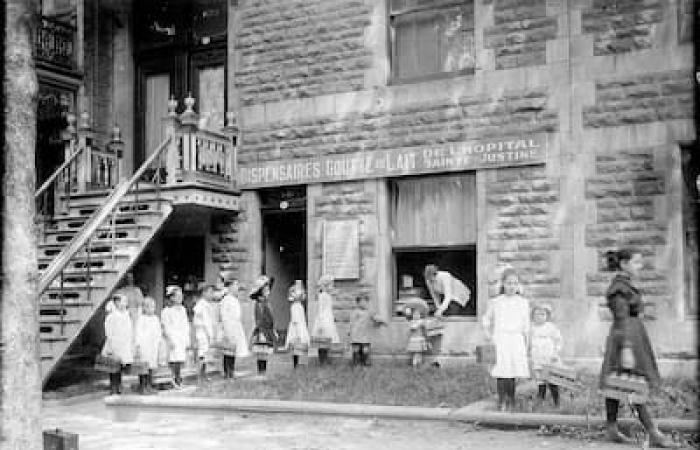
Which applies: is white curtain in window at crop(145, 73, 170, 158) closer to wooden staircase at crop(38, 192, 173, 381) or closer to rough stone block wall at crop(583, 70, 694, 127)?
wooden staircase at crop(38, 192, 173, 381)

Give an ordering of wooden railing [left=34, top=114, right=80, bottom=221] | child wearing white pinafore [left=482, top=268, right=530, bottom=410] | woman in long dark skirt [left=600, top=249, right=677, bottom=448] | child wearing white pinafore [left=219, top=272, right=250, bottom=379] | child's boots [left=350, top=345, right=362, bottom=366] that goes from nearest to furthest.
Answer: woman in long dark skirt [left=600, top=249, right=677, bottom=448], child wearing white pinafore [left=482, top=268, right=530, bottom=410], child wearing white pinafore [left=219, top=272, right=250, bottom=379], child's boots [left=350, top=345, right=362, bottom=366], wooden railing [left=34, top=114, right=80, bottom=221]

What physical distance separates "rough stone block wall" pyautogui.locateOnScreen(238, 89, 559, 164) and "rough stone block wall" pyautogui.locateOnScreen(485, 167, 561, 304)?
778mm

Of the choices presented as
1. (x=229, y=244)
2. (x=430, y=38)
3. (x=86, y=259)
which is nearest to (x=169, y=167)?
(x=229, y=244)

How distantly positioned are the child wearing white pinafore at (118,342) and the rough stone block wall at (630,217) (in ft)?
21.9

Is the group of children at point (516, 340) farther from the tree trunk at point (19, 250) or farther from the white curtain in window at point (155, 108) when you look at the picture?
the white curtain in window at point (155, 108)

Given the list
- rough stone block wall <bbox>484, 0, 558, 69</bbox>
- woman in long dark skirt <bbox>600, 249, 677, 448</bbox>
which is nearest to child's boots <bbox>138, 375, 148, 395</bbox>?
woman in long dark skirt <bbox>600, 249, 677, 448</bbox>

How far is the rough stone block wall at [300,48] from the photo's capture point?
15102mm

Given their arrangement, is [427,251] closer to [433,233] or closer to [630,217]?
[433,233]

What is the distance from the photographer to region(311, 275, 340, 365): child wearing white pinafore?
14094 millimetres

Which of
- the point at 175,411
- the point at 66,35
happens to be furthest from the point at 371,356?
the point at 66,35

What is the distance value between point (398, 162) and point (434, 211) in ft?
3.25

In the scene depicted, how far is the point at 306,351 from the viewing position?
552 inches

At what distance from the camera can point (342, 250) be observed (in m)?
14.9

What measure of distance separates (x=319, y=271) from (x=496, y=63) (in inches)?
178
